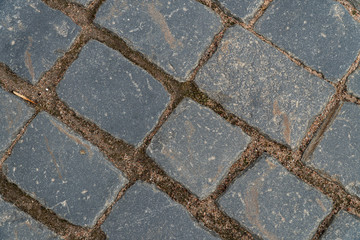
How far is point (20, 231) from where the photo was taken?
202 centimetres

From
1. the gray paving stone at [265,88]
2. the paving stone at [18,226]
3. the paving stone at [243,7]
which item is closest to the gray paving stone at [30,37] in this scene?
the paving stone at [18,226]

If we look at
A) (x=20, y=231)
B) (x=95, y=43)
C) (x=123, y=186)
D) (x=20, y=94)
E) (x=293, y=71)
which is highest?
(x=293, y=71)

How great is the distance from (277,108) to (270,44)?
0.43 meters

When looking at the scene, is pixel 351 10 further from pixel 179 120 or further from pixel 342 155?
pixel 179 120

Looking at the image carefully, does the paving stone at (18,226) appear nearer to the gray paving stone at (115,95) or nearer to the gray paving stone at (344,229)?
the gray paving stone at (115,95)

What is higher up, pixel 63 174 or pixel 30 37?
pixel 30 37

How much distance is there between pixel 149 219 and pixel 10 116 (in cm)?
110

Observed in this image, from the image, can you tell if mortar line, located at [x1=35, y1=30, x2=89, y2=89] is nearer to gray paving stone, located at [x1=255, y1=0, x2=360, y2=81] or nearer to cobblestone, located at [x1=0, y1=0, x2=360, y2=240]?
cobblestone, located at [x1=0, y1=0, x2=360, y2=240]

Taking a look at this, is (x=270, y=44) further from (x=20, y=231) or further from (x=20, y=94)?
(x=20, y=231)

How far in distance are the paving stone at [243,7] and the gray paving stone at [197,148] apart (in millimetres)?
698

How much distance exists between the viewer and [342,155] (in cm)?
205

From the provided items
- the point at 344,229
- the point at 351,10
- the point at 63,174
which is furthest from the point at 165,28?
the point at 344,229

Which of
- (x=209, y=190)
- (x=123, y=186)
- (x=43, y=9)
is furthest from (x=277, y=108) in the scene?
(x=43, y=9)

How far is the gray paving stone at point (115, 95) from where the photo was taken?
81.0 inches
